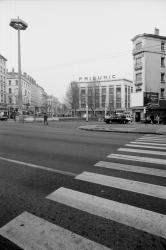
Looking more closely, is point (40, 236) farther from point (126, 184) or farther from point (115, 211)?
point (126, 184)

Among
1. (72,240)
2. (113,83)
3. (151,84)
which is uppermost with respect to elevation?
(113,83)

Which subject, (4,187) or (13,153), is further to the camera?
(13,153)

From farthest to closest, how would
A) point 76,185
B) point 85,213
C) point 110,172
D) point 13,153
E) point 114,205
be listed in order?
point 13,153
point 110,172
point 76,185
point 114,205
point 85,213

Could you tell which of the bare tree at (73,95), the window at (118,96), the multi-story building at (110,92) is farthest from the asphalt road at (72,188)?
the window at (118,96)

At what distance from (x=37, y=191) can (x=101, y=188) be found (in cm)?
128

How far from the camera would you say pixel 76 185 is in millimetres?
3904

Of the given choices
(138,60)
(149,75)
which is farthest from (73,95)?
(149,75)

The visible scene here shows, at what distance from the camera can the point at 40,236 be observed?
91.6 inches

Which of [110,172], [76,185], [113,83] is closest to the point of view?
[76,185]

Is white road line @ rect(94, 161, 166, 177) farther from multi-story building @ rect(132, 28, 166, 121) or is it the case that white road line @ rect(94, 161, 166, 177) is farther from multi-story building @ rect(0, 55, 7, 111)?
multi-story building @ rect(0, 55, 7, 111)

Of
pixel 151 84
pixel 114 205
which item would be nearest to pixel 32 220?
pixel 114 205

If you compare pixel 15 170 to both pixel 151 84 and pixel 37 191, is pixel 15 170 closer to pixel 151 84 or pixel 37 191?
pixel 37 191

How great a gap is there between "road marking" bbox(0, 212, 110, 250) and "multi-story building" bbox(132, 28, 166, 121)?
124ft

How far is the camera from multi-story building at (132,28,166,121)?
37.8 meters
